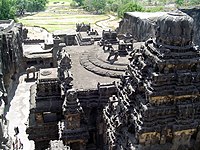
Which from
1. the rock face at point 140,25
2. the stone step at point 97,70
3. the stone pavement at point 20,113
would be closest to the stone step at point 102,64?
the stone step at point 97,70

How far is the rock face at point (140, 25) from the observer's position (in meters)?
54.6

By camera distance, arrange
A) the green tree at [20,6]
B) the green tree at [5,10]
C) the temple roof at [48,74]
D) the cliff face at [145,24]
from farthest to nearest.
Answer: the green tree at [20,6] < the green tree at [5,10] < the cliff face at [145,24] < the temple roof at [48,74]

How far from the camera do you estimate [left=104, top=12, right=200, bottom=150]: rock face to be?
61.9 ft

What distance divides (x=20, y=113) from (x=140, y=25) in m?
30.9

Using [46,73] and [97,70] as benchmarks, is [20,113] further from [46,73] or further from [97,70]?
[97,70]

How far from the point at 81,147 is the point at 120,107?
739 centimetres

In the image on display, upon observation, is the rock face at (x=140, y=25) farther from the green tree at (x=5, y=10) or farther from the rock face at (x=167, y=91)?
the rock face at (x=167, y=91)

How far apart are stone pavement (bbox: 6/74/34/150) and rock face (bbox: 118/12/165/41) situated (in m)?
23.9

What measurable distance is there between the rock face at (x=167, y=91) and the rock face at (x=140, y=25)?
3319 centimetres

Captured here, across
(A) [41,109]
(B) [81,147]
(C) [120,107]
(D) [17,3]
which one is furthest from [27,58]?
(D) [17,3]

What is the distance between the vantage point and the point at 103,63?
3375 cm

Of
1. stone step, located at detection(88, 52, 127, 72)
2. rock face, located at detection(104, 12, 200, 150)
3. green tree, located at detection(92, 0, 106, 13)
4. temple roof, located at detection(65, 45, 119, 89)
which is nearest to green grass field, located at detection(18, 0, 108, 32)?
green tree, located at detection(92, 0, 106, 13)

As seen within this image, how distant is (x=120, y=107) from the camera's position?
877 inches

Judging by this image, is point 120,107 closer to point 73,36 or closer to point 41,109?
point 41,109
